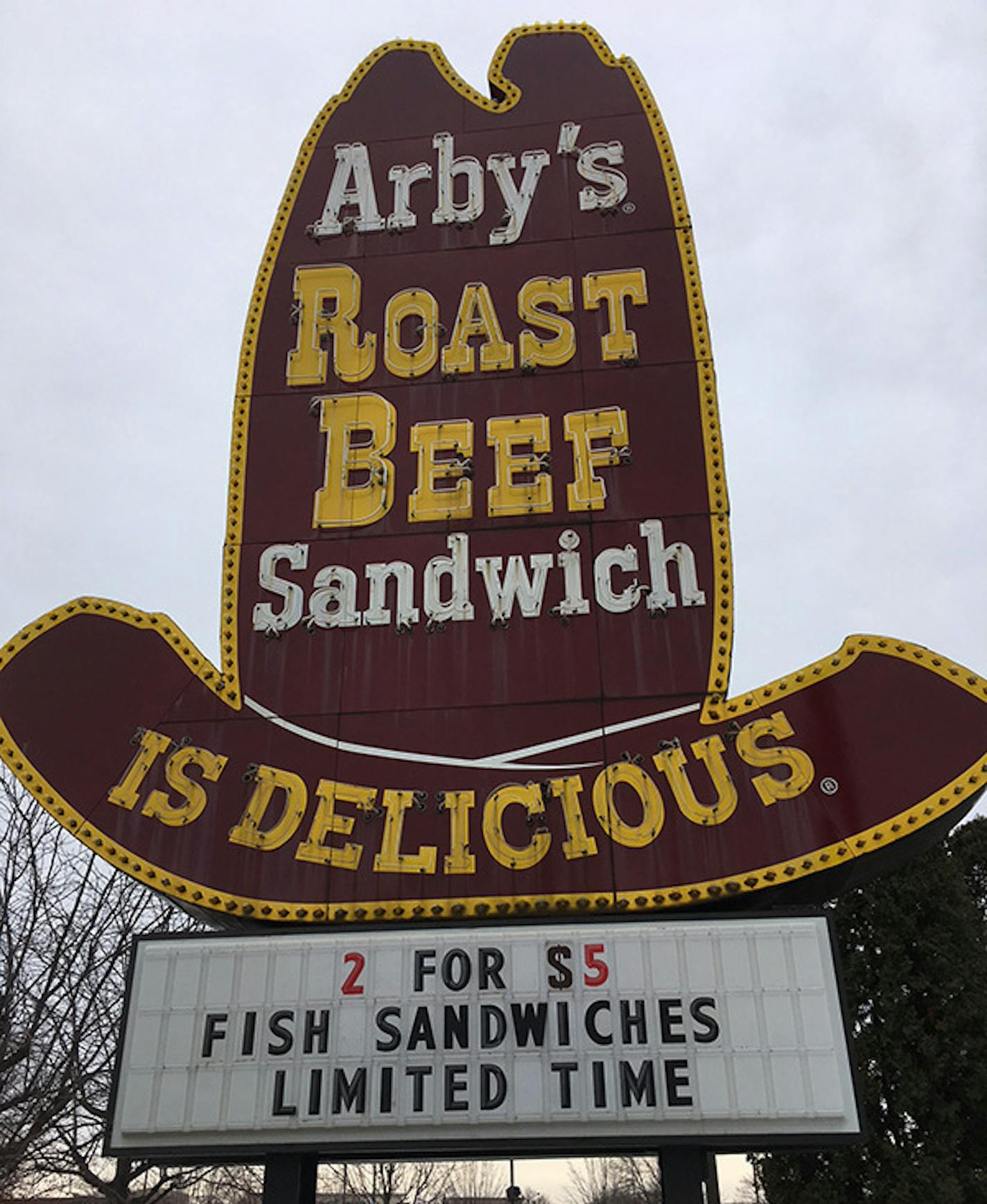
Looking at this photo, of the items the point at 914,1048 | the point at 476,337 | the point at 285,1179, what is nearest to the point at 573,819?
the point at 285,1179

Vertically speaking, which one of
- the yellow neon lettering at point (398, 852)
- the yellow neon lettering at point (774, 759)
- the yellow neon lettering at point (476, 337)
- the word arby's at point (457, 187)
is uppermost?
the word arby's at point (457, 187)

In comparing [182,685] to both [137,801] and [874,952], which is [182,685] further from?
[874,952]

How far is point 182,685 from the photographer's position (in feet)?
30.8

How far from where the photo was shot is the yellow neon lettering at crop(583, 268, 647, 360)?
10.6m

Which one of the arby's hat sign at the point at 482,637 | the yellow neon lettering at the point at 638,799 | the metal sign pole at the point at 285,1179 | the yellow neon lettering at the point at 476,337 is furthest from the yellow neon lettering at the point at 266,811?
the yellow neon lettering at the point at 476,337

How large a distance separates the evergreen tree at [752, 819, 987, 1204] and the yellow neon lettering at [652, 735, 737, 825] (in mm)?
10587

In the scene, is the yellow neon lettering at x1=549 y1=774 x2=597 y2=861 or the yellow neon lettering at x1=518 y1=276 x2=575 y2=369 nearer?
the yellow neon lettering at x1=549 y1=774 x2=597 y2=861

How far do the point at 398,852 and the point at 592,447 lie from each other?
155 inches

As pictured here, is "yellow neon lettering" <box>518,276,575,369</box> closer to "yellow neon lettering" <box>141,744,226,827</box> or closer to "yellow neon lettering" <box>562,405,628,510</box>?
"yellow neon lettering" <box>562,405,628,510</box>

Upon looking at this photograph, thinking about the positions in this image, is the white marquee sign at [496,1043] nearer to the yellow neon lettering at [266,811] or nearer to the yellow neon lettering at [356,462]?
the yellow neon lettering at [266,811]

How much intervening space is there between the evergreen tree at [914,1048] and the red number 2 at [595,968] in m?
10.9

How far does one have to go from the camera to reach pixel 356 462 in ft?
34.3

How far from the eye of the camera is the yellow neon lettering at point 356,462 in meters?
10.2

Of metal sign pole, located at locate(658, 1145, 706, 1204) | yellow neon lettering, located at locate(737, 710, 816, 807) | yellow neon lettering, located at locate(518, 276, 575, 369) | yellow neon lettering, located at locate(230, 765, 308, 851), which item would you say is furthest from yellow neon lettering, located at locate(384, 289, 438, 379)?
metal sign pole, located at locate(658, 1145, 706, 1204)
